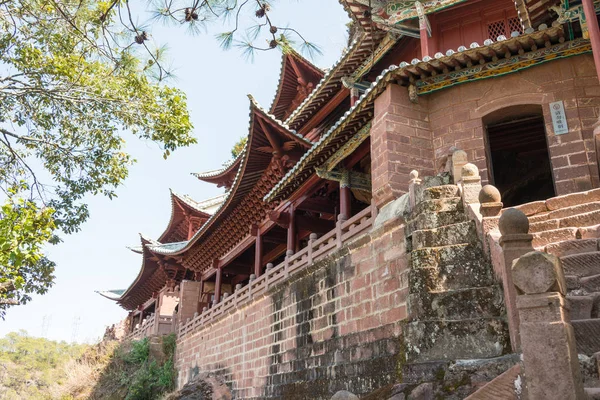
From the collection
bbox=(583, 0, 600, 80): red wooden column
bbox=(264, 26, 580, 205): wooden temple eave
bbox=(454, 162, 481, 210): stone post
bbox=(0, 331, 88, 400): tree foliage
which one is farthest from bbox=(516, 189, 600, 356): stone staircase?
bbox=(0, 331, 88, 400): tree foliage

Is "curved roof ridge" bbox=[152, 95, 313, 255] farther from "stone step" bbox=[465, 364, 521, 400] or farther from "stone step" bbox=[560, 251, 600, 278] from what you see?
"stone step" bbox=[465, 364, 521, 400]

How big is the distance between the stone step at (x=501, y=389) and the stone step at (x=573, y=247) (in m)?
1.78

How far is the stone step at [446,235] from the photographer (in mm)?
5785

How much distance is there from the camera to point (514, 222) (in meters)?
4.02

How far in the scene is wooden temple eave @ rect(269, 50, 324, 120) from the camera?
1614cm

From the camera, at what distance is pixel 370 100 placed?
920 centimetres

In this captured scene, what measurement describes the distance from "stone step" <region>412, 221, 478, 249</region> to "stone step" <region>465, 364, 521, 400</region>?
7.62 feet

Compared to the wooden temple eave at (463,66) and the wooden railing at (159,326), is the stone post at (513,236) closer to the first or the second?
the wooden temple eave at (463,66)

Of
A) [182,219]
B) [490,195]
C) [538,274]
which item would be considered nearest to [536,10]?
[490,195]

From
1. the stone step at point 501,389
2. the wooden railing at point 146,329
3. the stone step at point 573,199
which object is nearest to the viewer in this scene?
the stone step at point 501,389

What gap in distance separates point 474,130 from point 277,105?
1002cm

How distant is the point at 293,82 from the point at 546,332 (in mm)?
14756

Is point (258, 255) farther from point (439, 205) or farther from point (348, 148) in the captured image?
point (439, 205)

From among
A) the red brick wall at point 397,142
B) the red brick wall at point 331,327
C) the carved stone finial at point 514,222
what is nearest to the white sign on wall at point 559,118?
the red brick wall at point 397,142
